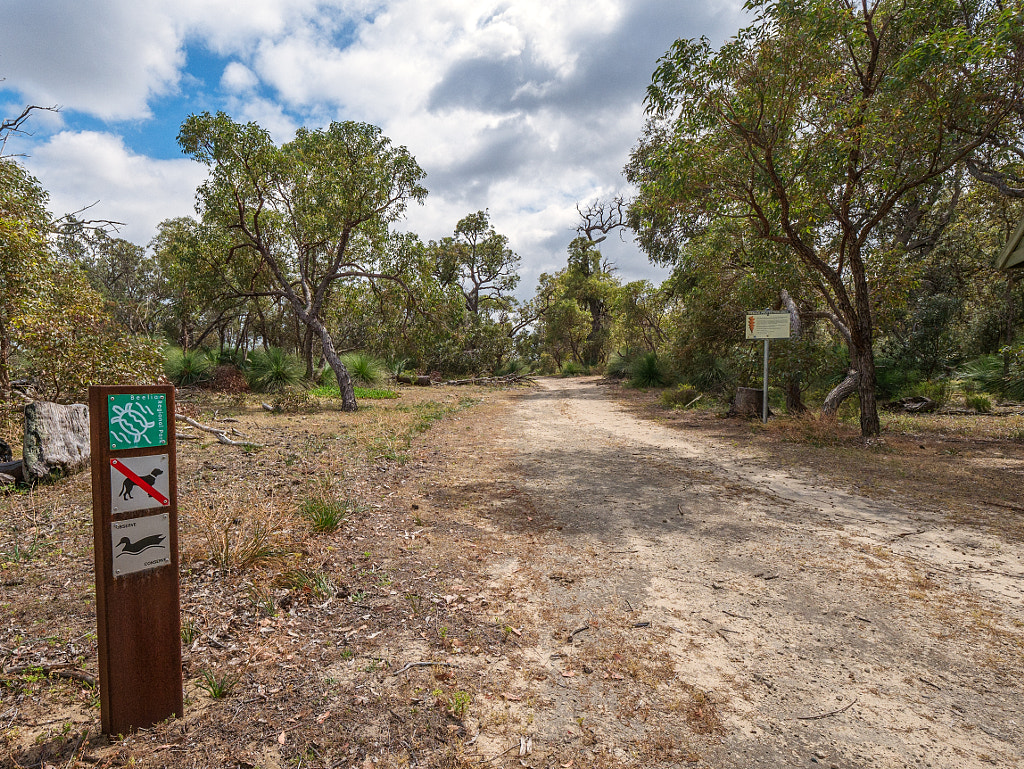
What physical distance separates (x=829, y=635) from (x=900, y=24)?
368 inches

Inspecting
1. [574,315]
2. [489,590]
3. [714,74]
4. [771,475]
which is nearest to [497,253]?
[574,315]

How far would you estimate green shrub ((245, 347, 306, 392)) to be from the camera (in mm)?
16031

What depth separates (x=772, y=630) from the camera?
2865 millimetres

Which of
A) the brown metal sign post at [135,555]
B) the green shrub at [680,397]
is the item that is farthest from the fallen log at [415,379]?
the brown metal sign post at [135,555]

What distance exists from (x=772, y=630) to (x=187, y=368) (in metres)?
18.7

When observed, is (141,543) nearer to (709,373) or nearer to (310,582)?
(310,582)

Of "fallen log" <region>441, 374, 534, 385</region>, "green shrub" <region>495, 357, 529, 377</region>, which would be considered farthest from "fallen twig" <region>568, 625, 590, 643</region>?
"green shrub" <region>495, 357, 529, 377</region>

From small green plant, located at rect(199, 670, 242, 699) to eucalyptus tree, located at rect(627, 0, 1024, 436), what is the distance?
824cm

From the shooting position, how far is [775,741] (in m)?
2.04

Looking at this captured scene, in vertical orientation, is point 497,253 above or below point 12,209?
above

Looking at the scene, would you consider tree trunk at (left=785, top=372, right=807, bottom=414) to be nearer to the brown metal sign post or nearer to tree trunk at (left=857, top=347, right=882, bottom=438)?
tree trunk at (left=857, top=347, right=882, bottom=438)

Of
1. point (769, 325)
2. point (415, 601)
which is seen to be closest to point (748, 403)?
point (769, 325)

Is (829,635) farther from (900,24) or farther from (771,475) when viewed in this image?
(900,24)

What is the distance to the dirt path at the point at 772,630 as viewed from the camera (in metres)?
2.07
